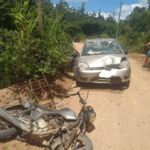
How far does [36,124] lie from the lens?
2.78 metres

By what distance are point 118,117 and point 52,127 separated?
6.09 ft

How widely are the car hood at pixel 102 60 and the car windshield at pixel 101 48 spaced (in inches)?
13.4

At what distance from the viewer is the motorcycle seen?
98.9 inches

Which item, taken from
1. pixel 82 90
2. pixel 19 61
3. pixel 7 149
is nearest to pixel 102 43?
pixel 82 90

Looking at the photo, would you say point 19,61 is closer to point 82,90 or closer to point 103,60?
point 82,90

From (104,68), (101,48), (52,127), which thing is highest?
(101,48)

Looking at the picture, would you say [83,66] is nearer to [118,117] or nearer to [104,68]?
[104,68]

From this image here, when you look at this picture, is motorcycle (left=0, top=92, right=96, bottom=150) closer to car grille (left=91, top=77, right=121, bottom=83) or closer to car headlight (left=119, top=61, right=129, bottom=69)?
car grille (left=91, top=77, right=121, bottom=83)

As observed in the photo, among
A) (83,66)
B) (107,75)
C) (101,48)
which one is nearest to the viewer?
(107,75)

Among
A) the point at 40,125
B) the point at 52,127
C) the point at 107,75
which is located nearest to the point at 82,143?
the point at 52,127

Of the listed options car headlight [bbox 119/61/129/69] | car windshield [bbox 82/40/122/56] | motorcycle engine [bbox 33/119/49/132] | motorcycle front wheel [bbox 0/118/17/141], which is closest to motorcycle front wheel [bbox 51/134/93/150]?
motorcycle engine [bbox 33/119/49/132]

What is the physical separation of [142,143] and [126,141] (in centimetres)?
31

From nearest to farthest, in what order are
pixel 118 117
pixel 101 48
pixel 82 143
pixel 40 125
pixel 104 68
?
pixel 82 143, pixel 40 125, pixel 118 117, pixel 104 68, pixel 101 48

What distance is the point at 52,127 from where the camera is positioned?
8.86 ft
